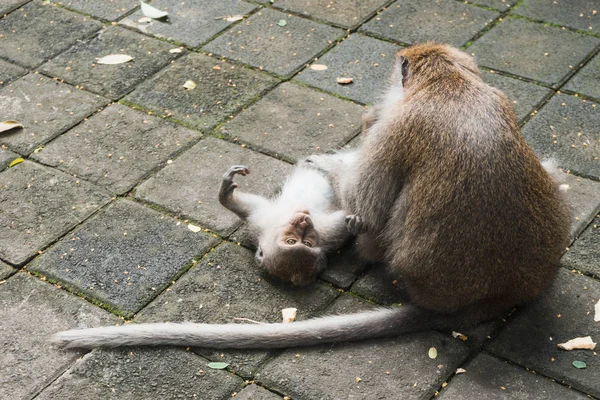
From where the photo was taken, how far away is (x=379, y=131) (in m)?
4.91

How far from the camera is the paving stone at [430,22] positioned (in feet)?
24.6

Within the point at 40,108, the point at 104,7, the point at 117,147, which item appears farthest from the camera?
the point at 104,7

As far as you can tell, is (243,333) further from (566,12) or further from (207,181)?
(566,12)

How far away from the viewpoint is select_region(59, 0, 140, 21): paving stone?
793cm

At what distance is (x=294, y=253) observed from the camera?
508 cm

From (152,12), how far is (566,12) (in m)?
3.57

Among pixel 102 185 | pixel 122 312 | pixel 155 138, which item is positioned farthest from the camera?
pixel 155 138

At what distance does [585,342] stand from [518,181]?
944mm

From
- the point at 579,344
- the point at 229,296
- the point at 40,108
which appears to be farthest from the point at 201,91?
the point at 579,344

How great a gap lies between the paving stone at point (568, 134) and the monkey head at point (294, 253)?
191 centimetres

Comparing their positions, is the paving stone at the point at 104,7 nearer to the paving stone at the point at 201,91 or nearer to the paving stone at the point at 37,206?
the paving stone at the point at 201,91

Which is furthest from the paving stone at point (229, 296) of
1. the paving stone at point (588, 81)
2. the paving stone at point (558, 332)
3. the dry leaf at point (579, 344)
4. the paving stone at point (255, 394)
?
the paving stone at point (588, 81)

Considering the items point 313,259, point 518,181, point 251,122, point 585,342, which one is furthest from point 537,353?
point 251,122

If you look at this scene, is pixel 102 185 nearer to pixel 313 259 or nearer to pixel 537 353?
pixel 313 259
